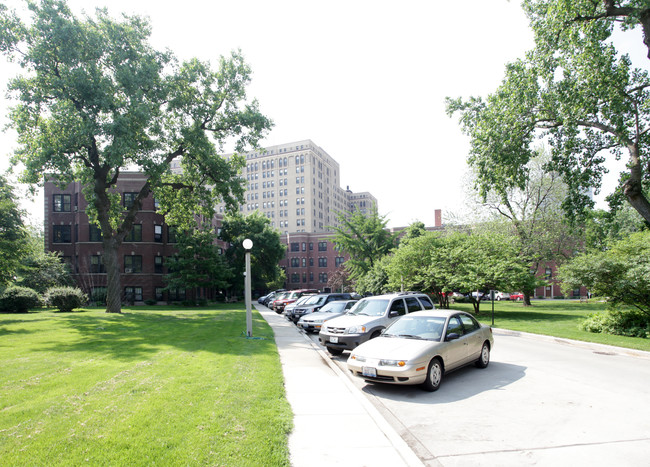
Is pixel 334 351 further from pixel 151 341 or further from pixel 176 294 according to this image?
pixel 176 294

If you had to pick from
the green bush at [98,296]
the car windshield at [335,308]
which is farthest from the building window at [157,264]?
the car windshield at [335,308]

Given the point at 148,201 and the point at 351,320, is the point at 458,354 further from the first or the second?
the point at 148,201

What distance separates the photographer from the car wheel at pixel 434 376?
7.36m

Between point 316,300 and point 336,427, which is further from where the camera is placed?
point 316,300

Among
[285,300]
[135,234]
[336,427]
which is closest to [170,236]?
[135,234]

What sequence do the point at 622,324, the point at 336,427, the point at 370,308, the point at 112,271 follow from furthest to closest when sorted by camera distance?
the point at 112,271
the point at 622,324
the point at 370,308
the point at 336,427

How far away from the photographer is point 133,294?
41312mm

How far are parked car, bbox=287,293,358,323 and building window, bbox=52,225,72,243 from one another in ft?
106

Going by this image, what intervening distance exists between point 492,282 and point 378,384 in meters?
15.8

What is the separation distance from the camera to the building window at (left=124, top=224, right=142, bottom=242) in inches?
1635

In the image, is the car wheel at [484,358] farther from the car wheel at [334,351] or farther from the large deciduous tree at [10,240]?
the large deciduous tree at [10,240]

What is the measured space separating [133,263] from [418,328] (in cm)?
3998

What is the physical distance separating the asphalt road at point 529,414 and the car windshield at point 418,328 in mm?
1049

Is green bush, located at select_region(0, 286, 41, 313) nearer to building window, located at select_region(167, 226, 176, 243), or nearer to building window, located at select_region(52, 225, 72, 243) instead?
building window, located at select_region(52, 225, 72, 243)
